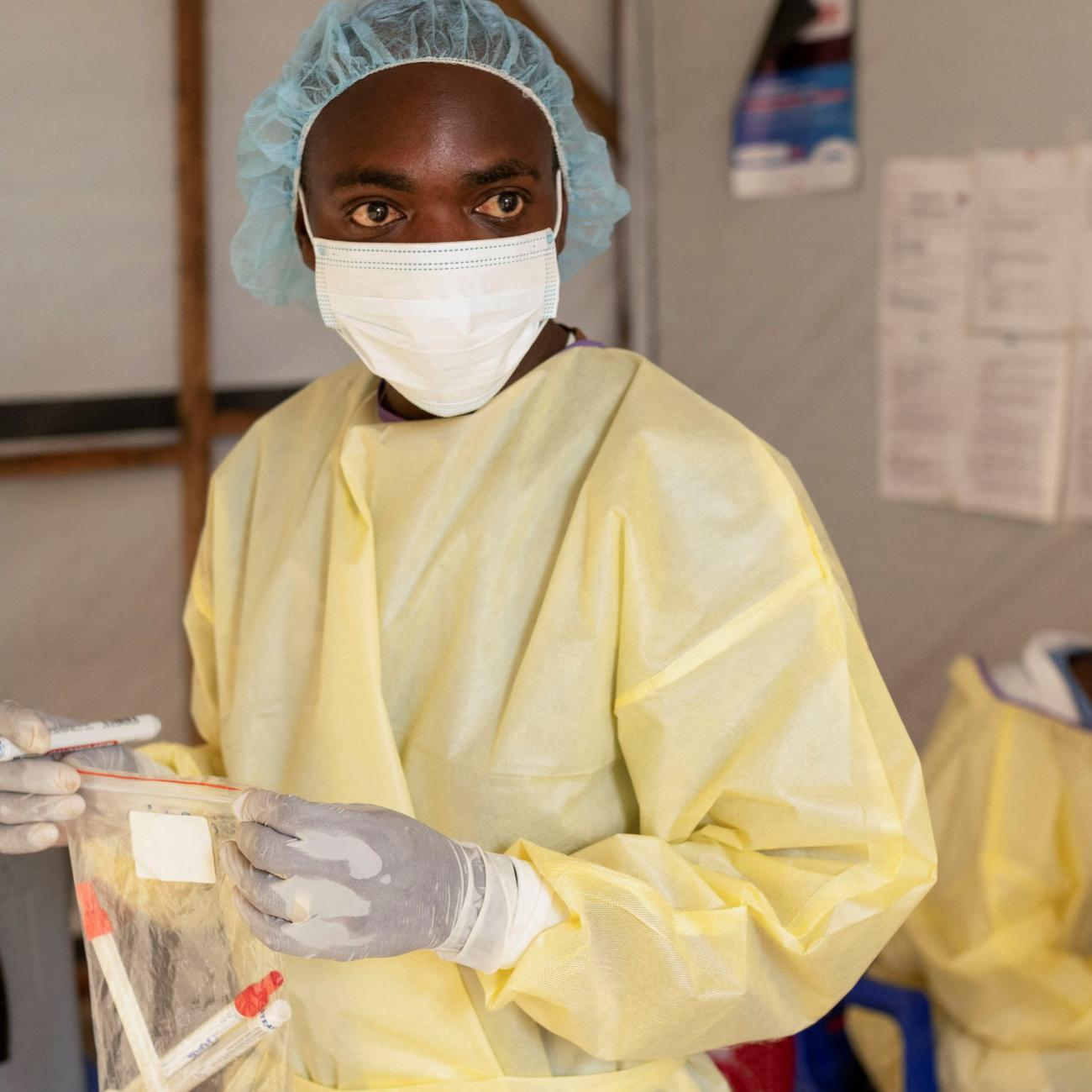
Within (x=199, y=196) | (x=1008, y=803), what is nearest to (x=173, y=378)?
(x=199, y=196)

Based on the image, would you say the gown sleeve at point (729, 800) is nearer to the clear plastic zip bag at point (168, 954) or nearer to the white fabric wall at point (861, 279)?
the clear plastic zip bag at point (168, 954)

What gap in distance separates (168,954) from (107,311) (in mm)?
1602

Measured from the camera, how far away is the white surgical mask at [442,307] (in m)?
1.13

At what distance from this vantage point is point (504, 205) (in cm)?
116

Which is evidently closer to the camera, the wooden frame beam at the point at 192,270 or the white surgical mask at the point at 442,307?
the white surgical mask at the point at 442,307

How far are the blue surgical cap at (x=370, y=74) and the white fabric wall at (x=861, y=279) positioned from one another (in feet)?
5.03

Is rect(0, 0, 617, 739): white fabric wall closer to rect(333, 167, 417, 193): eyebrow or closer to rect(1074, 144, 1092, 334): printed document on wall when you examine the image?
rect(333, 167, 417, 193): eyebrow

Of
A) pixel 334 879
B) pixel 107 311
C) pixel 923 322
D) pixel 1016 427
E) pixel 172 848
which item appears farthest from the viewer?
pixel 923 322

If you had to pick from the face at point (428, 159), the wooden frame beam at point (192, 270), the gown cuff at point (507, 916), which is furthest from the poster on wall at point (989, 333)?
the gown cuff at point (507, 916)

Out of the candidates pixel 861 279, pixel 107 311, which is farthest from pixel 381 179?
pixel 861 279

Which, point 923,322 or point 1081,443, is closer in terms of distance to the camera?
point 1081,443

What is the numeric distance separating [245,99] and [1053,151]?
5.38 ft

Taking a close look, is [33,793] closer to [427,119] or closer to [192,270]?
[427,119]

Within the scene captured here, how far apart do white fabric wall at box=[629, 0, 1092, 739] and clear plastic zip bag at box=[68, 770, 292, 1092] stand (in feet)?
6.60
